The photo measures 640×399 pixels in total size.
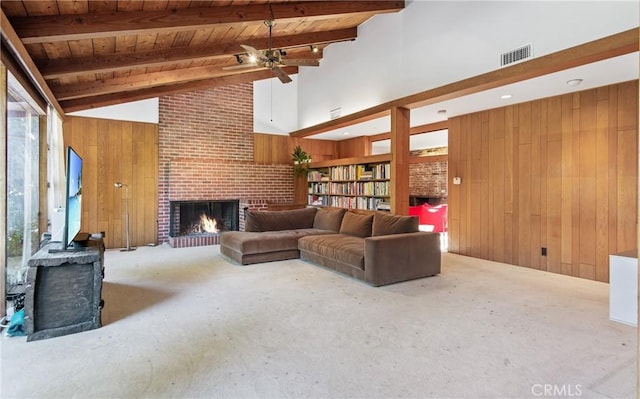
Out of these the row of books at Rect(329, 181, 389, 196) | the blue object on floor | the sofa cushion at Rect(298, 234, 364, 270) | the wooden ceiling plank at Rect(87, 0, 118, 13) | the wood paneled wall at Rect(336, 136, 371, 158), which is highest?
the wooden ceiling plank at Rect(87, 0, 118, 13)

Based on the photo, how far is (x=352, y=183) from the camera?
675 cm

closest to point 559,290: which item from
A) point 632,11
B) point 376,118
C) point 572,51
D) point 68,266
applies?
point 572,51

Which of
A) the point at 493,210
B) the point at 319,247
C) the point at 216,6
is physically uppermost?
the point at 216,6

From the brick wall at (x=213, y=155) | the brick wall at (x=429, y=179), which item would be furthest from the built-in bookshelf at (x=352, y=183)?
the brick wall at (x=429, y=179)

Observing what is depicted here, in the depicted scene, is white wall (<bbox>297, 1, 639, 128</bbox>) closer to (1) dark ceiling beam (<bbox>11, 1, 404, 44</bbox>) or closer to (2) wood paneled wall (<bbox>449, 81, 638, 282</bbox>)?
(1) dark ceiling beam (<bbox>11, 1, 404, 44</bbox>)

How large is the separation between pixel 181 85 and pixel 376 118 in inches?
148

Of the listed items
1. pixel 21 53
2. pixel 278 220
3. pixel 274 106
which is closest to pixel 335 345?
pixel 278 220

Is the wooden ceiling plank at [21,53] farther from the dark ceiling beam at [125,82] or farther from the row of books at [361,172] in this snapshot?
the row of books at [361,172]

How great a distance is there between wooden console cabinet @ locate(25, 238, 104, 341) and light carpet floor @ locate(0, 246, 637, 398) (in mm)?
117

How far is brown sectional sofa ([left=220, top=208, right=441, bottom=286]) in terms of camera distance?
387 cm

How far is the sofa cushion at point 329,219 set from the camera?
5574 millimetres

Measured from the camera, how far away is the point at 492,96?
459 cm

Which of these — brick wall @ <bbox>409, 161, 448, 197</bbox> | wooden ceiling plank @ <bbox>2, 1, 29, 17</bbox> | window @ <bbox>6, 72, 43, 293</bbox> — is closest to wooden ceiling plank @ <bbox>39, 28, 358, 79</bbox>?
window @ <bbox>6, 72, 43, 293</bbox>

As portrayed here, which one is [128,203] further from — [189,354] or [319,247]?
[189,354]
